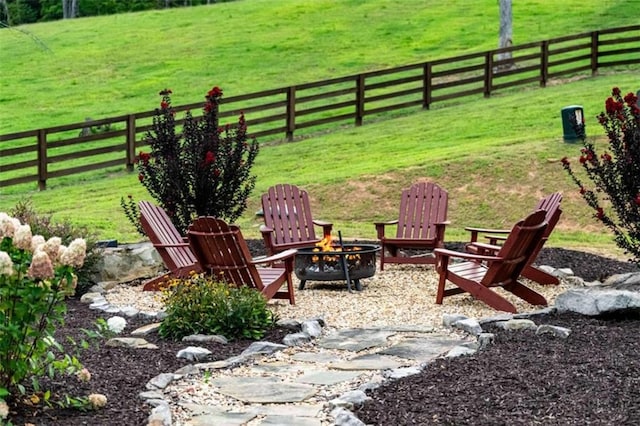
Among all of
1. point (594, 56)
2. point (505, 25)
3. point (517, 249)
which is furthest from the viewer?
point (505, 25)

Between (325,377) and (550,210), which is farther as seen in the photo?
(550,210)

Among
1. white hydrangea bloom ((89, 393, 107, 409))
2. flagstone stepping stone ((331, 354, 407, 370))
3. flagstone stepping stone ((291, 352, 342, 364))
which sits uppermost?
white hydrangea bloom ((89, 393, 107, 409))

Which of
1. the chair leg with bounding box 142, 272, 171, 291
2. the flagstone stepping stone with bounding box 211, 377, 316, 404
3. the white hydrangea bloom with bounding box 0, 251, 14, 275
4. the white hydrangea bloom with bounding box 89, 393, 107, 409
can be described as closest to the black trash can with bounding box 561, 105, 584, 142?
the chair leg with bounding box 142, 272, 171, 291

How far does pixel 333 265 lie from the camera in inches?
408

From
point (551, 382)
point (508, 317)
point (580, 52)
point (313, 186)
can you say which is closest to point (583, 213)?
point (313, 186)

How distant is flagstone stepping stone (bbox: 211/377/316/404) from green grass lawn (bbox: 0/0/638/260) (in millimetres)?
7184

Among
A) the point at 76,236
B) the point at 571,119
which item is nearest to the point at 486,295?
the point at 76,236

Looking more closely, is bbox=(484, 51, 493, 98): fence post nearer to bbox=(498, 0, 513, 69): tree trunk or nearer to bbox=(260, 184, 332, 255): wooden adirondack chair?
Answer: bbox=(498, 0, 513, 69): tree trunk

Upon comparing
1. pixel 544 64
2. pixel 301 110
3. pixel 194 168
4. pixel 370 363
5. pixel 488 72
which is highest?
pixel 544 64

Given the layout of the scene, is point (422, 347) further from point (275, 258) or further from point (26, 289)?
point (26, 289)

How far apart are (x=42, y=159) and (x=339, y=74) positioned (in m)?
13.2

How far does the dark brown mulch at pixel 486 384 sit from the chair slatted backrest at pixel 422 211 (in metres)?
4.06

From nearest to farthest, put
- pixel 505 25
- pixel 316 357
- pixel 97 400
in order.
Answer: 1. pixel 97 400
2. pixel 316 357
3. pixel 505 25

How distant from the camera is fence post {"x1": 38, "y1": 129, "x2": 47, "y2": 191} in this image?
64.6 ft
